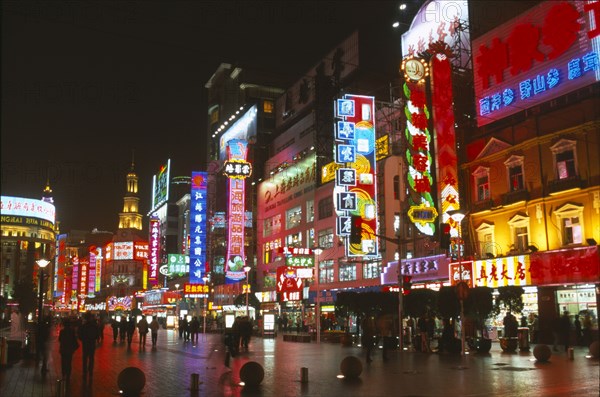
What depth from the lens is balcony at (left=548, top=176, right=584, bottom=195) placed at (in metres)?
30.2

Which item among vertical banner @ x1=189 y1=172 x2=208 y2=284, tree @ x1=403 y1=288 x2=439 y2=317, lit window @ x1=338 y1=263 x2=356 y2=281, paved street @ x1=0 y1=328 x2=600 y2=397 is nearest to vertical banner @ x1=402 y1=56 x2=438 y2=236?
tree @ x1=403 y1=288 x2=439 y2=317

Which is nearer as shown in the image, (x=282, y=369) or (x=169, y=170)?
(x=282, y=369)

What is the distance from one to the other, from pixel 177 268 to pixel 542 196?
62704mm

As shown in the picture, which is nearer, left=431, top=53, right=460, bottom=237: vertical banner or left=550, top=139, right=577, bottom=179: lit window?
left=550, top=139, right=577, bottom=179: lit window

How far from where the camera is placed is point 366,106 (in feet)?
160

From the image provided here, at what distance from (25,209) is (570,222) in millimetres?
132054

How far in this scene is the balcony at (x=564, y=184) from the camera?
30156 mm

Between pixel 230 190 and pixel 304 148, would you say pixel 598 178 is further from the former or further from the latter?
pixel 230 190

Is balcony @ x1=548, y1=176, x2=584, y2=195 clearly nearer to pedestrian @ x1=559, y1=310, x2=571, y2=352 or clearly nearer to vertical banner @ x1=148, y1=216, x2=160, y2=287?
pedestrian @ x1=559, y1=310, x2=571, y2=352

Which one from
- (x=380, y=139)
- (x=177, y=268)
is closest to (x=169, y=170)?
(x=177, y=268)

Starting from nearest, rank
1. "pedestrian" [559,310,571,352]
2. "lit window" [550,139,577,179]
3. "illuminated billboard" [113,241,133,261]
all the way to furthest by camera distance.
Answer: "pedestrian" [559,310,571,352], "lit window" [550,139,577,179], "illuminated billboard" [113,241,133,261]

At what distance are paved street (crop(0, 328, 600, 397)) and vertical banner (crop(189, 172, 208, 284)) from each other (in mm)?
57827

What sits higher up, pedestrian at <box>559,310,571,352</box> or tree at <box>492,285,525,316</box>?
tree at <box>492,285,525,316</box>

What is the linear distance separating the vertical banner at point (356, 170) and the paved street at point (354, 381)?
20.4 meters
